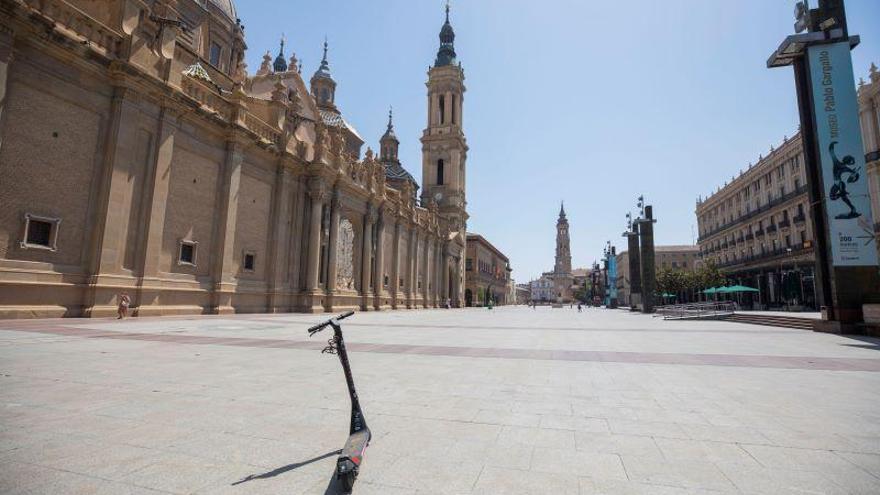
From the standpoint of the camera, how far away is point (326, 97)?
52000 millimetres

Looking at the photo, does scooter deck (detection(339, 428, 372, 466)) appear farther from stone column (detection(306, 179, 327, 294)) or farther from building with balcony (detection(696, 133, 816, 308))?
building with balcony (detection(696, 133, 816, 308))

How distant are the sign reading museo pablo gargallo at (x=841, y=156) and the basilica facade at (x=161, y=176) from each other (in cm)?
2543

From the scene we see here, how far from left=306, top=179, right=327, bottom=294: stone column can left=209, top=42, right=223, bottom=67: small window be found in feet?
42.4

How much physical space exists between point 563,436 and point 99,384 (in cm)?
559

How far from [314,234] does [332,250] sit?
2.15 metres

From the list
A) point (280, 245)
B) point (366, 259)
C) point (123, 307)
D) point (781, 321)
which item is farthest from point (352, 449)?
point (366, 259)

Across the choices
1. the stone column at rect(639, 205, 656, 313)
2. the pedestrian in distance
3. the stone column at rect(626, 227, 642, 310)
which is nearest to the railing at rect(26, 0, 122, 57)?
the pedestrian in distance

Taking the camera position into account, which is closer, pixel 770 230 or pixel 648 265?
pixel 648 265


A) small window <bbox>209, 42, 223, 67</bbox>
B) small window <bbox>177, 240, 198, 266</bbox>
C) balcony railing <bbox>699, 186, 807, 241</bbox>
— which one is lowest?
small window <bbox>177, 240, 198, 266</bbox>

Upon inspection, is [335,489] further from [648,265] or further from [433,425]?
[648,265]

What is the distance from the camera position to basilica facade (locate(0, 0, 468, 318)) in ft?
45.0

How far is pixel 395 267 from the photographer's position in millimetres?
42156

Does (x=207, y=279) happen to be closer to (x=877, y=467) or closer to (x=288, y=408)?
(x=288, y=408)

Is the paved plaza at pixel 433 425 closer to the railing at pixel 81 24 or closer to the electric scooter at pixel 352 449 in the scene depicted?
the electric scooter at pixel 352 449
